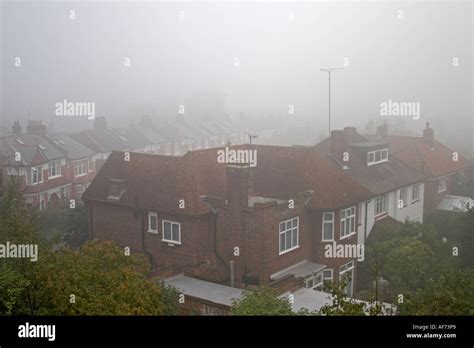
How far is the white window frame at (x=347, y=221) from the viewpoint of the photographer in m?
11.0

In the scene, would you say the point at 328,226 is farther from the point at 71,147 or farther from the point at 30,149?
the point at 30,149

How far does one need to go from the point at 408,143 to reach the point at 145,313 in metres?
11.1

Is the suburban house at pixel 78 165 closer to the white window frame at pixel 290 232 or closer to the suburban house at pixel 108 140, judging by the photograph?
the suburban house at pixel 108 140

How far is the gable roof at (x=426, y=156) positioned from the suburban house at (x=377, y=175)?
293 mm

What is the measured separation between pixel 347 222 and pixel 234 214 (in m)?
2.64

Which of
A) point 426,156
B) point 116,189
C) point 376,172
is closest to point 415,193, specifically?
point 426,156

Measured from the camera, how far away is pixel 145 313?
5.50 meters

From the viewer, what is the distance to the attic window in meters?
11.0

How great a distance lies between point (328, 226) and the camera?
1072 centimetres

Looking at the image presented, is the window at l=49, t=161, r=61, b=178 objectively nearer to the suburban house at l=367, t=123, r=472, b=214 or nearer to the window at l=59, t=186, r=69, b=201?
the window at l=59, t=186, r=69, b=201

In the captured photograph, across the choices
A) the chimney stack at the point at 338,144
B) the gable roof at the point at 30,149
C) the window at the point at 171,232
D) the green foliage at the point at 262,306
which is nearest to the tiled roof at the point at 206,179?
the window at the point at 171,232

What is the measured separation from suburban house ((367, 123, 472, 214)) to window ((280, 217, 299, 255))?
4990 millimetres

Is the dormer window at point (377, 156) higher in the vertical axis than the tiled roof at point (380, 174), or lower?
higher
